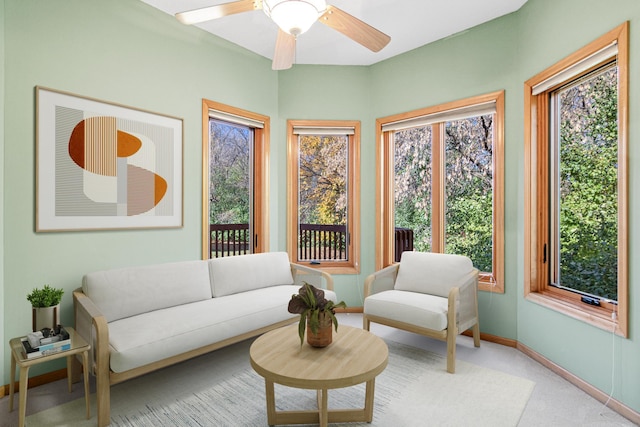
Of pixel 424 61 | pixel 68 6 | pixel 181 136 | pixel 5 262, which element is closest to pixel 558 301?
pixel 424 61

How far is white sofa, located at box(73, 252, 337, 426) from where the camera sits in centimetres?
200

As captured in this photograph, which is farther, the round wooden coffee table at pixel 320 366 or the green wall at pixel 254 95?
the green wall at pixel 254 95

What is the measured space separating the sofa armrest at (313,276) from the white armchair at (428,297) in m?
0.41

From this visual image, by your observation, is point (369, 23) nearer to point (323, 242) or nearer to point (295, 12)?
point (295, 12)

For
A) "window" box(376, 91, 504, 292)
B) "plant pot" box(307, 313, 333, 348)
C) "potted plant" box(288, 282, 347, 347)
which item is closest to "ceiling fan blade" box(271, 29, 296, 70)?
"potted plant" box(288, 282, 347, 347)

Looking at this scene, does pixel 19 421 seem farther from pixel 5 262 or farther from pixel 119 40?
pixel 119 40

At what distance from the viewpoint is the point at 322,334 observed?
201 centimetres

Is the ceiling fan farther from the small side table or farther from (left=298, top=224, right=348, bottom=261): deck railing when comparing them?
(left=298, top=224, right=348, bottom=261): deck railing

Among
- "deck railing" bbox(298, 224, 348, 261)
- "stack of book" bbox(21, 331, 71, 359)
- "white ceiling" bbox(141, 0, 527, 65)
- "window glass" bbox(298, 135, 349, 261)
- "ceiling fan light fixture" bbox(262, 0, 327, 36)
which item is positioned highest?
"white ceiling" bbox(141, 0, 527, 65)

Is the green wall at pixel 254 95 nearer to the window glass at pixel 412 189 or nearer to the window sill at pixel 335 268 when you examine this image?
the window sill at pixel 335 268

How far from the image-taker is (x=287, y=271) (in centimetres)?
369

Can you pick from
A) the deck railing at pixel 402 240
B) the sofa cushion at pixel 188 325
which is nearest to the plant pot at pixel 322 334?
the sofa cushion at pixel 188 325

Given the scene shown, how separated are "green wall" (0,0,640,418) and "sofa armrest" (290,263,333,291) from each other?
523 millimetres

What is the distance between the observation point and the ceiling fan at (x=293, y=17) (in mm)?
1751
